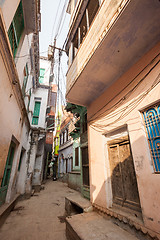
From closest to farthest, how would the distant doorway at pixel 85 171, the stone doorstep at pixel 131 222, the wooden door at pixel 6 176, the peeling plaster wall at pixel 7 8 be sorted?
the stone doorstep at pixel 131 222 < the peeling plaster wall at pixel 7 8 < the wooden door at pixel 6 176 < the distant doorway at pixel 85 171

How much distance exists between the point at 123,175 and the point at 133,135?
135cm

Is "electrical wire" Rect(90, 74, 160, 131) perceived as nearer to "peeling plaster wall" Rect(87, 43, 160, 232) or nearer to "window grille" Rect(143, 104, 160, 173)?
"peeling plaster wall" Rect(87, 43, 160, 232)

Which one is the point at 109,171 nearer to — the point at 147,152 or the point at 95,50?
the point at 147,152

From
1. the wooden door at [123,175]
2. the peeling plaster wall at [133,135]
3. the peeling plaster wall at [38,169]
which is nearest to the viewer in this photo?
the peeling plaster wall at [133,135]

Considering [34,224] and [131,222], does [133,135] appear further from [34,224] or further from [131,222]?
[34,224]

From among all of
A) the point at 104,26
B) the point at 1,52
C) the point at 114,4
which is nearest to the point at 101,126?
the point at 104,26

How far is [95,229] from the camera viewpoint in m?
2.76

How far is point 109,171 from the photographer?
12.7 feet

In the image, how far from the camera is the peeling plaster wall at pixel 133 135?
239 centimetres

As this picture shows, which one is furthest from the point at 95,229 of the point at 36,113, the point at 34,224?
the point at 36,113

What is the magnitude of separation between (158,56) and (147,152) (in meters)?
2.31

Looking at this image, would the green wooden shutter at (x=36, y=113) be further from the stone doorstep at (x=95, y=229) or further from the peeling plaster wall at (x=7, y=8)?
the stone doorstep at (x=95, y=229)

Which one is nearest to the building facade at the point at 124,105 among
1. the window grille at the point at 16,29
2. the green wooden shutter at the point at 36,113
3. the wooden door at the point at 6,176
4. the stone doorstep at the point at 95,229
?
the stone doorstep at the point at 95,229

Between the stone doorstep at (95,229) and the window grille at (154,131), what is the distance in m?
1.68
